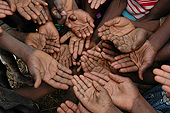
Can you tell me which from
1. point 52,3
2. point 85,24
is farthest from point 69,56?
point 52,3

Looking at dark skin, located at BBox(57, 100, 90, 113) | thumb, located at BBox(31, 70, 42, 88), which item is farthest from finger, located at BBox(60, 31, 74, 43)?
dark skin, located at BBox(57, 100, 90, 113)

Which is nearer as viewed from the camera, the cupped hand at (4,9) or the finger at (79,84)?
the finger at (79,84)

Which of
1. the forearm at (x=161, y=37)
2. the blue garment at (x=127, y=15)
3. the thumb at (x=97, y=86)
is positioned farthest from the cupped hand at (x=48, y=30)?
the forearm at (x=161, y=37)

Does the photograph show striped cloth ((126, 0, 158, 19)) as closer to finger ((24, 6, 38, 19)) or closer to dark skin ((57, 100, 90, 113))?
finger ((24, 6, 38, 19))

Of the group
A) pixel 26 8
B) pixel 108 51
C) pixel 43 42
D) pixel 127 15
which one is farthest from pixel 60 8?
pixel 127 15

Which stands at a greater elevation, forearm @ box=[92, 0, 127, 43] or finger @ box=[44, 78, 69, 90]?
forearm @ box=[92, 0, 127, 43]

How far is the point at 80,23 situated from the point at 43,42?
640mm

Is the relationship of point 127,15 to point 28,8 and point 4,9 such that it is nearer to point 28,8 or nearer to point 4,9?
point 28,8

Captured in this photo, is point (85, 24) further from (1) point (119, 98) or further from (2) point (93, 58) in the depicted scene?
(1) point (119, 98)

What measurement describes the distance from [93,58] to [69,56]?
373 mm

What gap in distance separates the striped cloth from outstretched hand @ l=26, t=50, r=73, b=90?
1468mm

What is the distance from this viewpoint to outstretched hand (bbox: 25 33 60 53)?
1.95m

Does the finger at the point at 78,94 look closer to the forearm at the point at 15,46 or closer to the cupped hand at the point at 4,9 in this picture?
the forearm at the point at 15,46

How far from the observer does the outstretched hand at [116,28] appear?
6.06 ft
